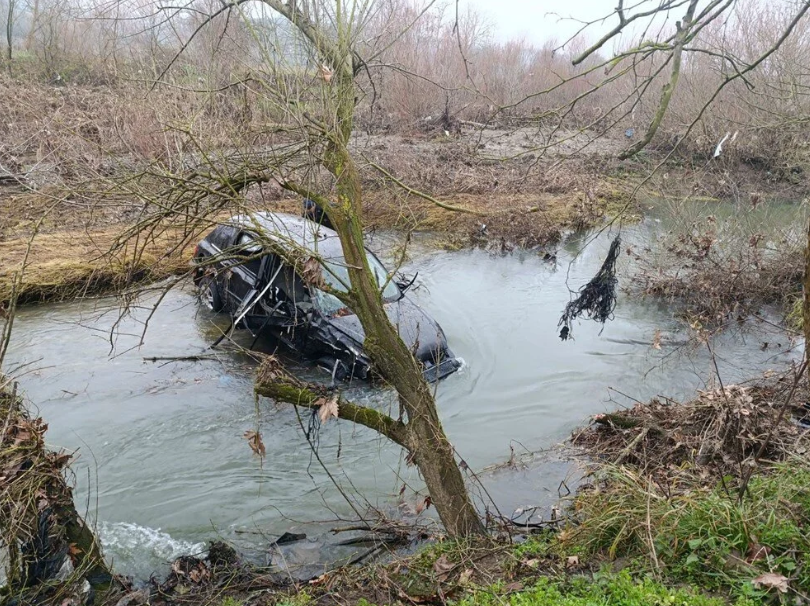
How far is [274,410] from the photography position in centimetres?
822

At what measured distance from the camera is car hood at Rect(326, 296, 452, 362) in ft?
26.9

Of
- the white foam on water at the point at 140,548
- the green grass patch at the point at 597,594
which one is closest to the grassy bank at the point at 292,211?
the white foam on water at the point at 140,548

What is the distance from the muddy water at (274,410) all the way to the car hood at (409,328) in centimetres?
68

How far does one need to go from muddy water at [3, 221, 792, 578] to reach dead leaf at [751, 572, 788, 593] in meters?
3.01

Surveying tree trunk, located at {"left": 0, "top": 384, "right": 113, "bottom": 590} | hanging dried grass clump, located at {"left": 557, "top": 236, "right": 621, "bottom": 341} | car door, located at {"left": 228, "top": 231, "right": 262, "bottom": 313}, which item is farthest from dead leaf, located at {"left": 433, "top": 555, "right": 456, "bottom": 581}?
car door, located at {"left": 228, "top": 231, "right": 262, "bottom": 313}

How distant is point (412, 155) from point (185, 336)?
1320 centimetres

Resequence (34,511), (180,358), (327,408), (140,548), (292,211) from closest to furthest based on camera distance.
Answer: (34,511) < (327,408) < (140,548) < (180,358) < (292,211)

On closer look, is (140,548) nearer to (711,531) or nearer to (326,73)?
(326,73)

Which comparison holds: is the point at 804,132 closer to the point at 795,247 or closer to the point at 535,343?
the point at 795,247

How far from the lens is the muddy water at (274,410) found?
6418 mm

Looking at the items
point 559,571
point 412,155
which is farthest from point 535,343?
point 412,155

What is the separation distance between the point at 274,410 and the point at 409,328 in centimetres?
208

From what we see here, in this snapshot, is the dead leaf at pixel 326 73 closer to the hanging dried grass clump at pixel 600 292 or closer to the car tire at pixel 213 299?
the hanging dried grass clump at pixel 600 292

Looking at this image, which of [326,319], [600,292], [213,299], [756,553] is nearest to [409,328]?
[326,319]
